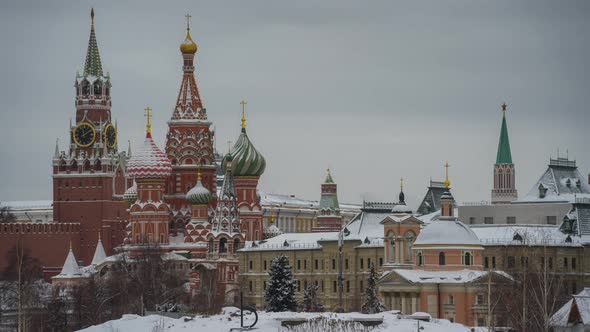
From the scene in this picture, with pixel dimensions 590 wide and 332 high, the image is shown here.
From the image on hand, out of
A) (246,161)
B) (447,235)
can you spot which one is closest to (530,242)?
(447,235)

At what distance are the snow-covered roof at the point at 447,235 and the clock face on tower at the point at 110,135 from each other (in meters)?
56.5

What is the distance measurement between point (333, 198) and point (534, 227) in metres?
44.7

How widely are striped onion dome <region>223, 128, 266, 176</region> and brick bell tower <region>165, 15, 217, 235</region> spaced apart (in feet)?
8.99

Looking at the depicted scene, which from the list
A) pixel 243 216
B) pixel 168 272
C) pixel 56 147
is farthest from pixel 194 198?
pixel 56 147

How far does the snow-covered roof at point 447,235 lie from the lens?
108 m

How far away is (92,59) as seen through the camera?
162m

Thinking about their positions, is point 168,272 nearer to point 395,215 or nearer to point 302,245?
point 302,245

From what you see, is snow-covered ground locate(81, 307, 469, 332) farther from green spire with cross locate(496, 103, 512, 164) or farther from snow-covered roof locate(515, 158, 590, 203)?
green spire with cross locate(496, 103, 512, 164)

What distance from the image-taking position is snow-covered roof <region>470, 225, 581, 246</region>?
392 feet

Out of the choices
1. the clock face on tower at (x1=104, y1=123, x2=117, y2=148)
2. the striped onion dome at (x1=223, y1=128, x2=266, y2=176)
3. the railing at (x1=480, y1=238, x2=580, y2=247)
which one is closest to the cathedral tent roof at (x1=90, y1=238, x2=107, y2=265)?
the striped onion dome at (x1=223, y1=128, x2=266, y2=176)

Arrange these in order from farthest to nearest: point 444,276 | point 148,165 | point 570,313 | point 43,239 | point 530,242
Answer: point 43,239 → point 148,165 → point 530,242 → point 444,276 → point 570,313

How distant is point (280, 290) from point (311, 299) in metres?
6.79

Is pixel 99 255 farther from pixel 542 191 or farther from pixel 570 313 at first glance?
pixel 570 313

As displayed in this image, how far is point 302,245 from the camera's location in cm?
13650
